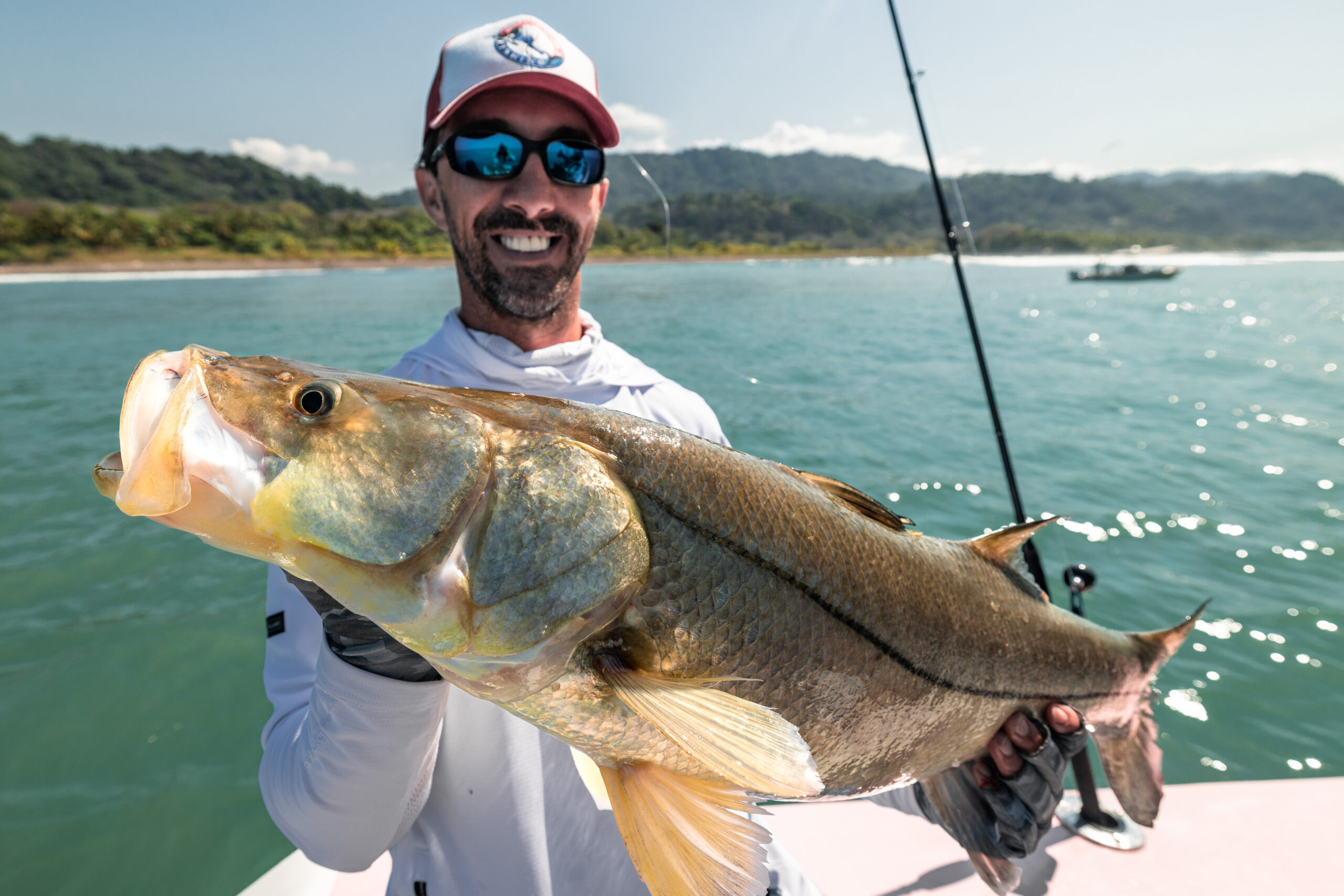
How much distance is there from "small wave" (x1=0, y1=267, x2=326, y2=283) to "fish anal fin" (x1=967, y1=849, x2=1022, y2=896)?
57.8 meters

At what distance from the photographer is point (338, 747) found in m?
1.29

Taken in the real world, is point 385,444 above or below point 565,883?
above

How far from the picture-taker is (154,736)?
4461 millimetres

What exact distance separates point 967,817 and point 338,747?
1.70 m

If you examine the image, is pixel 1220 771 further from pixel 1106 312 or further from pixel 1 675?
pixel 1106 312

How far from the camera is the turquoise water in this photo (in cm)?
407

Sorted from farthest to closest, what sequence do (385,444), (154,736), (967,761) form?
(154,736), (967,761), (385,444)

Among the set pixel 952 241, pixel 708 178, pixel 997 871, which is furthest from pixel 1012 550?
pixel 708 178

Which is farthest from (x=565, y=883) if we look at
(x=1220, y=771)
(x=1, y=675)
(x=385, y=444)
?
(x=1, y=675)

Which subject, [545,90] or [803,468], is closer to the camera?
[545,90]

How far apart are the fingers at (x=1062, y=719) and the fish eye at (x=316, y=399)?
1.94m

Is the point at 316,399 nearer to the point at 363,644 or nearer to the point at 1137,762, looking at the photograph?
the point at 363,644

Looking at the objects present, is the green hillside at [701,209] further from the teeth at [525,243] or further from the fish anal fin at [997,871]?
the fish anal fin at [997,871]

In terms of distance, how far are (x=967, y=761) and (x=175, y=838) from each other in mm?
4421
